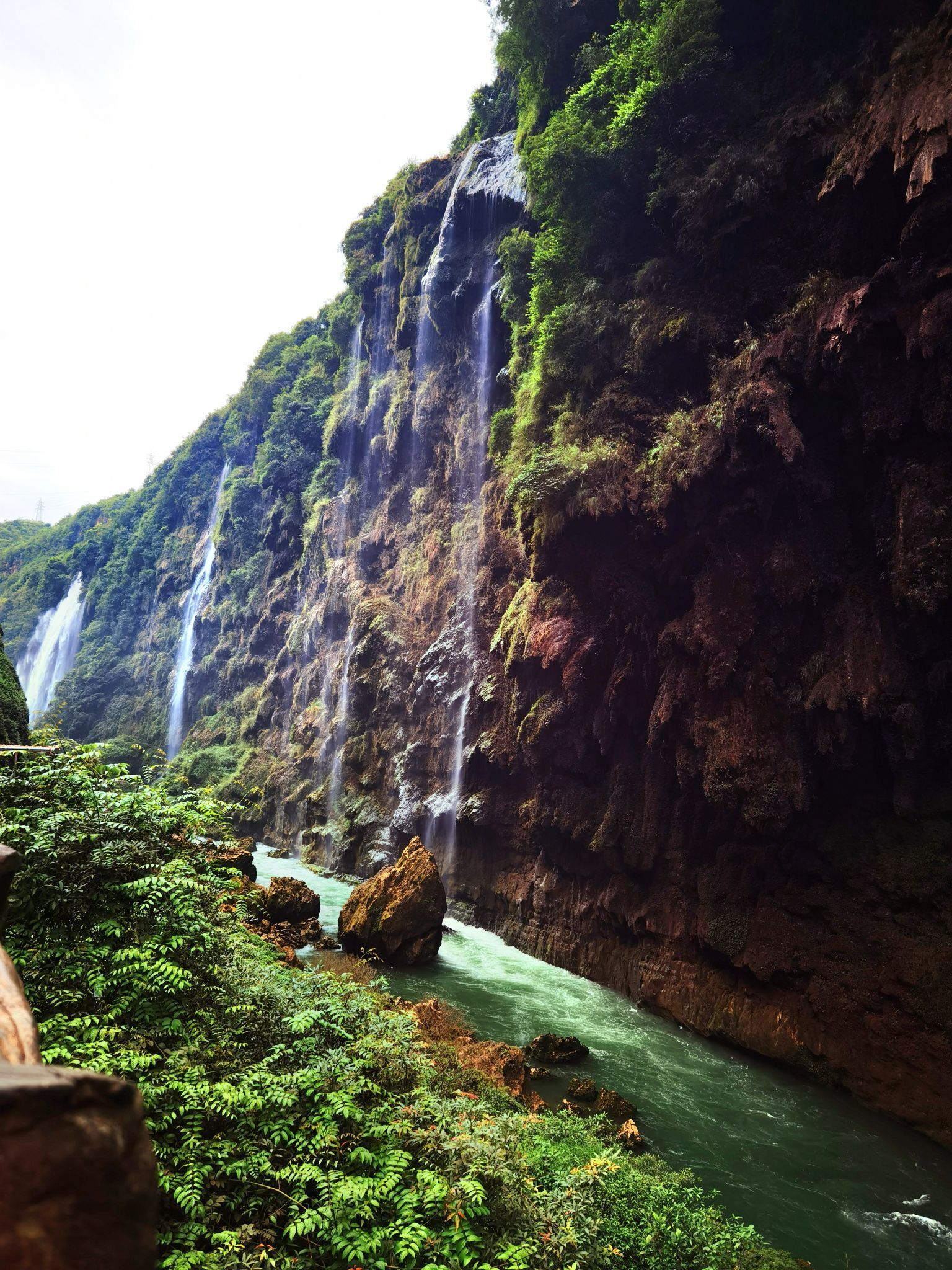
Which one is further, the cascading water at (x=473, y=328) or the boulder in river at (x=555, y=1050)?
the cascading water at (x=473, y=328)

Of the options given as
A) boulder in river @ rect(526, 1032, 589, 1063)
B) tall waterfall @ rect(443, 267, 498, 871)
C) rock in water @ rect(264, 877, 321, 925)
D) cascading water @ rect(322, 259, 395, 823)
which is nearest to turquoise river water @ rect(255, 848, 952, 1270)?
boulder in river @ rect(526, 1032, 589, 1063)

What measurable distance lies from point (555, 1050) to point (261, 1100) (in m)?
6.99

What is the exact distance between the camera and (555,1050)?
9562mm

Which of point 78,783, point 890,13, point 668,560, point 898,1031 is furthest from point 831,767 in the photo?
point 890,13

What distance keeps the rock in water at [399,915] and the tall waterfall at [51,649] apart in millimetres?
54636

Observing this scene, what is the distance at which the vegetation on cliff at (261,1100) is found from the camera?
11.3 feet

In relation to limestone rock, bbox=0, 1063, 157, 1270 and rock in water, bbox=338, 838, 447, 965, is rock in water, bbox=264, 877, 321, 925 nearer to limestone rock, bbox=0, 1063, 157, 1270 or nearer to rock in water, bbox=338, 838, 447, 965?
rock in water, bbox=338, 838, 447, 965

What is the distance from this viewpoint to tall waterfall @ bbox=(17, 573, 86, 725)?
59.8 meters

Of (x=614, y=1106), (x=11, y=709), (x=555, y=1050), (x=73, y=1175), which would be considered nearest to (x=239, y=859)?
(x=11, y=709)

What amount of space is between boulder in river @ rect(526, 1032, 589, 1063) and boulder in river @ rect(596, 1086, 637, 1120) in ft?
4.13

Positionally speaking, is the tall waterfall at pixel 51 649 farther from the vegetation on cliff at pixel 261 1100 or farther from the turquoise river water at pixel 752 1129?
the vegetation on cliff at pixel 261 1100

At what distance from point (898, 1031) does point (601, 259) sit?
617 inches

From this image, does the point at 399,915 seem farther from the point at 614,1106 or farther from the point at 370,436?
the point at 370,436

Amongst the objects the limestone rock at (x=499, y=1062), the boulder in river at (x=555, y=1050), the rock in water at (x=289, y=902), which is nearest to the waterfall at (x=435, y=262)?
the rock in water at (x=289, y=902)
